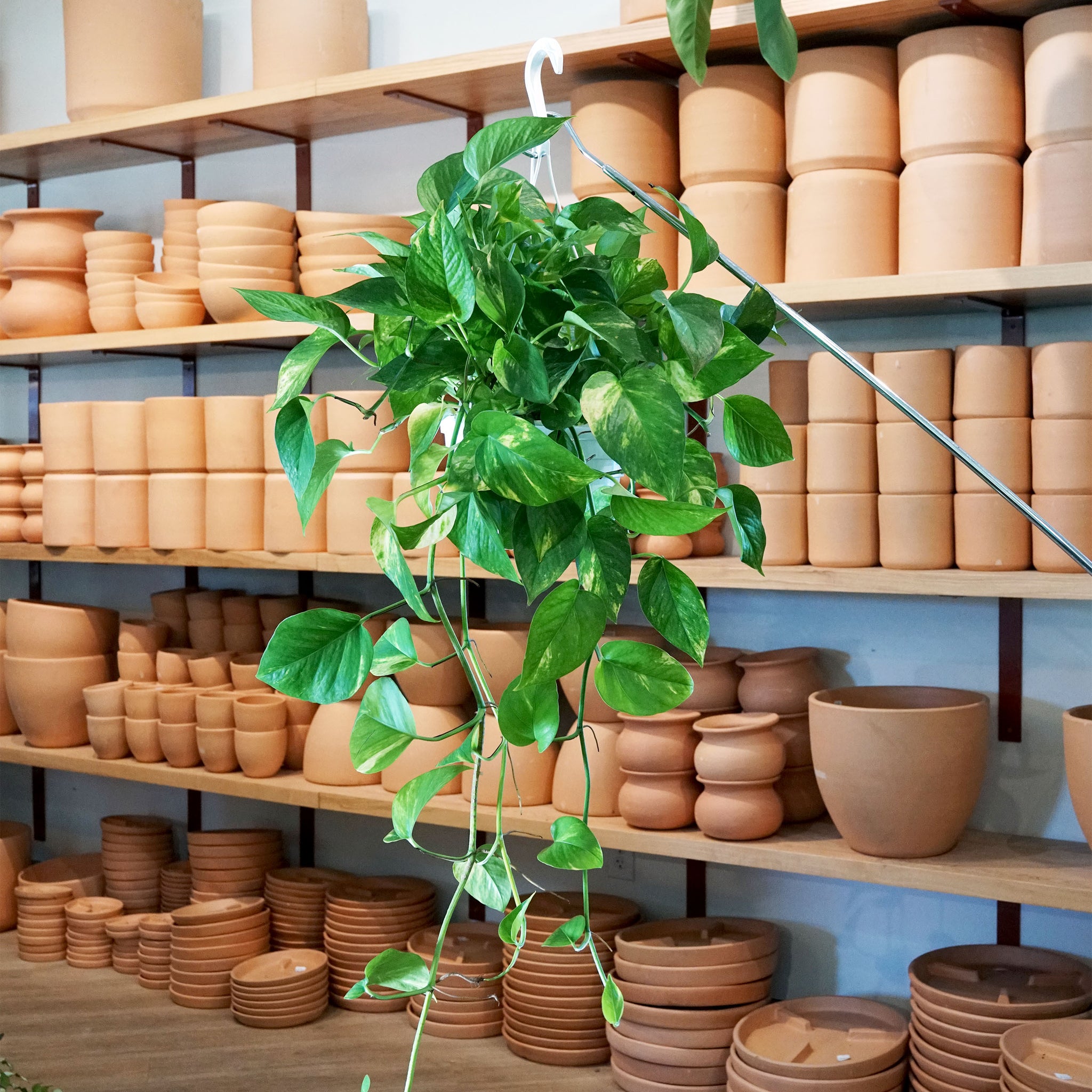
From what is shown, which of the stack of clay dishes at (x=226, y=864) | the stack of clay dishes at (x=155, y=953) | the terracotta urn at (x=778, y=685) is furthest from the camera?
the stack of clay dishes at (x=226, y=864)

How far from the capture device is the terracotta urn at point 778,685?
1959 millimetres

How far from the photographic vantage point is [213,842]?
2.51 m

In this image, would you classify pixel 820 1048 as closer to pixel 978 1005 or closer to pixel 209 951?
pixel 978 1005

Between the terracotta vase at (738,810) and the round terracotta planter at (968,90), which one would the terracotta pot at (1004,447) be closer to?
the round terracotta planter at (968,90)

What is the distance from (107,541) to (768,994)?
144 centimetres

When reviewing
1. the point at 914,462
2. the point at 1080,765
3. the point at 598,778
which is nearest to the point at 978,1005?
the point at 1080,765

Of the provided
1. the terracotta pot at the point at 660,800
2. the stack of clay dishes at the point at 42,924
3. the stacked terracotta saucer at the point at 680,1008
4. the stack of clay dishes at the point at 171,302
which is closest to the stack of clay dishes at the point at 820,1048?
the stacked terracotta saucer at the point at 680,1008

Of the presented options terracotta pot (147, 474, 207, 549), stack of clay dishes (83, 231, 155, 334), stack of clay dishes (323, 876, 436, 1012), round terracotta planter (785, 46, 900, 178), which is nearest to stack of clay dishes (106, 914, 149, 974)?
stack of clay dishes (323, 876, 436, 1012)

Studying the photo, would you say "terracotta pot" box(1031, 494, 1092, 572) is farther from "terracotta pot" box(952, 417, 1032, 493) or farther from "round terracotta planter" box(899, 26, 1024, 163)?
"round terracotta planter" box(899, 26, 1024, 163)

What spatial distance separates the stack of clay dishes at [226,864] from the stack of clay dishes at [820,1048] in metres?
1.06

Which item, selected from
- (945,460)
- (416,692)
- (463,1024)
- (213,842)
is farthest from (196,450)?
(945,460)

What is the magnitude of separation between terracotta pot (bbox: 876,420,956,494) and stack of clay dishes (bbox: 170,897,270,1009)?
1.41 m

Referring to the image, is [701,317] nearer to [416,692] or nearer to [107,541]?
[416,692]

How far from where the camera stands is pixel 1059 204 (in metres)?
1.66
